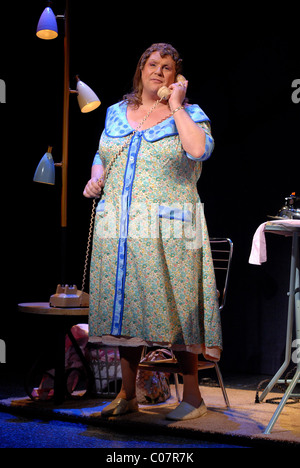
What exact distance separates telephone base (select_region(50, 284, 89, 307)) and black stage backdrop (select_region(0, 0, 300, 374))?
1.54 meters

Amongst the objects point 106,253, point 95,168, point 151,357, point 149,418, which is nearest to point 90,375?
point 151,357

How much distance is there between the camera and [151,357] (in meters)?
3.06

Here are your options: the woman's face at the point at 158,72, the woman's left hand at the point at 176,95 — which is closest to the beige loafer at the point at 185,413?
the woman's left hand at the point at 176,95

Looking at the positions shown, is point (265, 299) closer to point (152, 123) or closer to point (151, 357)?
point (151, 357)

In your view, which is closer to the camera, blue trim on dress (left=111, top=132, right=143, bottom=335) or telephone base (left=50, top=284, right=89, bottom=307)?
blue trim on dress (left=111, top=132, right=143, bottom=335)

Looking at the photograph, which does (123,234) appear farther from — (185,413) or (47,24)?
(47,24)

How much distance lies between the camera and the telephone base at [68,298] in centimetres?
261

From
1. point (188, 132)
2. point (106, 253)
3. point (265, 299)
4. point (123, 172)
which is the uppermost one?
point (188, 132)

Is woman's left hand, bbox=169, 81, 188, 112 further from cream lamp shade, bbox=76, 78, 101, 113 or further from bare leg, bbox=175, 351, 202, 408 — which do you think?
bare leg, bbox=175, 351, 202, 408

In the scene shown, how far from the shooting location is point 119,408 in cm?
240

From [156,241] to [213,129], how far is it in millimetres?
1984

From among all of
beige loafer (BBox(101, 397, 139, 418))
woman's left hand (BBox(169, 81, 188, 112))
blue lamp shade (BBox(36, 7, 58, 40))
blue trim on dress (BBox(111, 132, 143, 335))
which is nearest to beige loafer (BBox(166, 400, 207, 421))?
beige loafer (BBox(101, 397, 139, 418))

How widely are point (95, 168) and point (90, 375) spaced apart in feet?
3.61

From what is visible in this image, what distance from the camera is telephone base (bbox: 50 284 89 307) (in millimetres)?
2607
